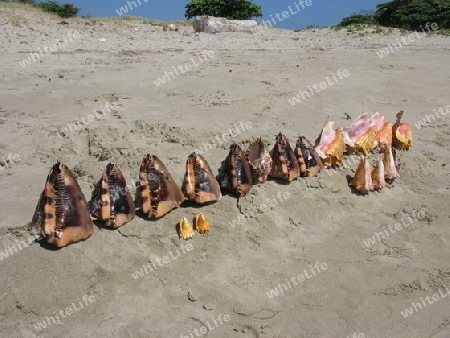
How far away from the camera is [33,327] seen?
2.76 meters

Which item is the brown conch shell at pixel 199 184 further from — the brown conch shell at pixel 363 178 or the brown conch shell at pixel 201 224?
the brown conch shell at pixel 363 178

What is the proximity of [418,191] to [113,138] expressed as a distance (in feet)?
11.6

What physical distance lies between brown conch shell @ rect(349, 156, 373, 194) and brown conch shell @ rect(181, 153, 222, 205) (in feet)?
4.94

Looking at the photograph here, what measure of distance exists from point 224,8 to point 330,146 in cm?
2597

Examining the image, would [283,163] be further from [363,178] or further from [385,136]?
[385,136]

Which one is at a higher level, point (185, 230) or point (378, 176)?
point (185, 230)

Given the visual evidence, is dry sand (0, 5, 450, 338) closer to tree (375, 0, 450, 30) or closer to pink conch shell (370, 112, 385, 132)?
pink conch shell (370, 112, 385, 132)

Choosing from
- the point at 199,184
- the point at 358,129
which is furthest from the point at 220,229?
the point at 358,129

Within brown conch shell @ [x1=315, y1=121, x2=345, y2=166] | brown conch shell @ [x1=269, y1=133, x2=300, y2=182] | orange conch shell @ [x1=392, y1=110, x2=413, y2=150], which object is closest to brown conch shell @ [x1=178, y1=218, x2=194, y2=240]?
brown conch shell @ [x1=269, y1=133, x2=300, y2=182]

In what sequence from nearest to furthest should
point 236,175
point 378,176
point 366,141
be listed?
point 236,175 → point 378,176 → point 366,141

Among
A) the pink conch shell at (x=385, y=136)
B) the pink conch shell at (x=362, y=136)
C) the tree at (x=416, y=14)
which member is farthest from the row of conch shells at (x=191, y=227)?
the tree at (x=416, y=14)

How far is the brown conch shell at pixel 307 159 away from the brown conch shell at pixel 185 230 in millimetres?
1414

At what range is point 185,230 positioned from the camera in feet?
11.5

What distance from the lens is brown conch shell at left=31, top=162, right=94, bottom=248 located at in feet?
10.4
